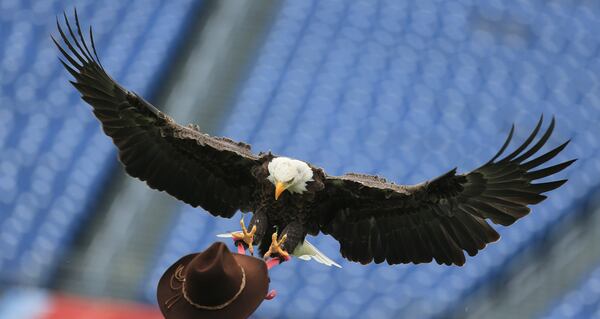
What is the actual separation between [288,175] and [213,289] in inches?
20.1

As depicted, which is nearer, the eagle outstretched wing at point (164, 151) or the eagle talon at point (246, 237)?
the eagle talon at point (246, 237)

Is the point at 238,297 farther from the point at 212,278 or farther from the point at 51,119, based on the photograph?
the point at 51,119

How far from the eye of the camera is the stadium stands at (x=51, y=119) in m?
4.25

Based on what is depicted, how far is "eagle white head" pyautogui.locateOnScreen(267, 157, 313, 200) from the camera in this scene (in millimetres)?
2295

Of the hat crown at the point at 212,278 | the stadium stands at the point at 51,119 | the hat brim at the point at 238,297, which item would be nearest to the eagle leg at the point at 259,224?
the hat brim at the point at 238,297

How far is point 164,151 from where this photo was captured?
8.43ft

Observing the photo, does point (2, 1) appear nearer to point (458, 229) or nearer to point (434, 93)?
point (434, 93)

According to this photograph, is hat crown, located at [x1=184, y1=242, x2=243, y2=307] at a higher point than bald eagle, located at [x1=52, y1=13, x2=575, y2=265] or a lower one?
lower

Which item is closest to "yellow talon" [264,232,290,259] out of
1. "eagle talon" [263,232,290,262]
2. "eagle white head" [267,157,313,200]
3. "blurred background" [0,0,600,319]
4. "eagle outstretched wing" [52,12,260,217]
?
"eagle talon" [263,232,290,262]

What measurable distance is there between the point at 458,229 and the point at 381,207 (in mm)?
213

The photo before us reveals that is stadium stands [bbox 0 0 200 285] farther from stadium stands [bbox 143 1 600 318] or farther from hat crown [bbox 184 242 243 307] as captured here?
hat crown [bbox 184 242 243 307]

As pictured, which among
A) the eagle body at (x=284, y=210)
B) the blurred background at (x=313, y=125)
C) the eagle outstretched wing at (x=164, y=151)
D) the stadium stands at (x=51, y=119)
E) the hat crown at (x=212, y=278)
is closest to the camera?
the hat crown at (x=212, y=278)

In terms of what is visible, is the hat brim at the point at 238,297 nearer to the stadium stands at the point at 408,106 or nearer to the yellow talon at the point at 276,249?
the yellow talon at the point at 276,249

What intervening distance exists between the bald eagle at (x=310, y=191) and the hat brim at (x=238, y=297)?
0.33 m
